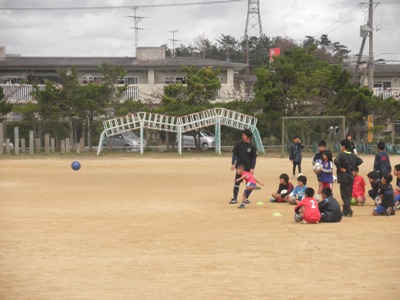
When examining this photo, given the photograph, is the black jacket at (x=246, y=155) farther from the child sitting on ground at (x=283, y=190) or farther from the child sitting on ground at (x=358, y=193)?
A: the child sitting on ground at (x=358, y=193)

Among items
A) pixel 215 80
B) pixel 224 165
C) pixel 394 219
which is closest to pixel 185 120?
pixel 215 80

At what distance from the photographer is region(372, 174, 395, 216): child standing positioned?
51.7 ft

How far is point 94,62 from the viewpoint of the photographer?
57.8m

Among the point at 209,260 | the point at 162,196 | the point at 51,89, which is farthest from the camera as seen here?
the point at 51,89

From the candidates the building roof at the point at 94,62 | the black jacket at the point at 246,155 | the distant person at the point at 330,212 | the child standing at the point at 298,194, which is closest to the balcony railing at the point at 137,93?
the building roof at the point at 94,62

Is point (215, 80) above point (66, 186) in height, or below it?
above

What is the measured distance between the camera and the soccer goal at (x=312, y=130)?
40844mm

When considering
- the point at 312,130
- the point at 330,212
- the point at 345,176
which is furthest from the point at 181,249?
the point at 312,130

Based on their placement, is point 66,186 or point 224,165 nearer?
point 66,186

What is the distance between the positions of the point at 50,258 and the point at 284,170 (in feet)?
66.9

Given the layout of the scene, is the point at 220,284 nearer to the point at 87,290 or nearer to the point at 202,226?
the point at 87,290

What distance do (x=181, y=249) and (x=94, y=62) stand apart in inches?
1880

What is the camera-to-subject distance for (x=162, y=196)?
795 inches

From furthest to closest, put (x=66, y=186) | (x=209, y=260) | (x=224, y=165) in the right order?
(x=224, y=165)
(x=66, y=186)
(x=209, y=260)
